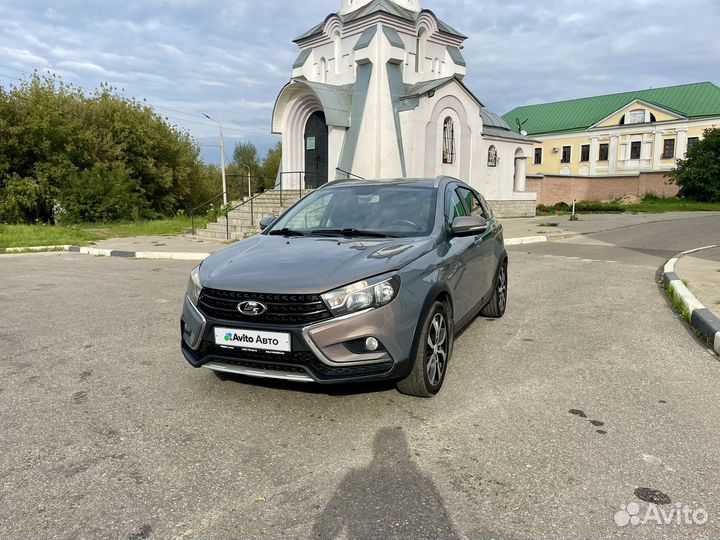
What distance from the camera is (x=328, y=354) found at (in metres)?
3.33

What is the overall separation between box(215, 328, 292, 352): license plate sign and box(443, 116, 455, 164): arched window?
72.1 feet

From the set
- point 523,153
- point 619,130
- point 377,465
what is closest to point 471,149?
point 523,153

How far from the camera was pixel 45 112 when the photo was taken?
26.9 metres

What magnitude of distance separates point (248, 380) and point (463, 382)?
1746 mm

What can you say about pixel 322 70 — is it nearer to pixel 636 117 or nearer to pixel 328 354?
pixel 328 354

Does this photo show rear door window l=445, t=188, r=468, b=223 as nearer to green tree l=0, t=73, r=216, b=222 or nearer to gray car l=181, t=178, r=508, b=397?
gray car l=181, t=178, r=508, b=397

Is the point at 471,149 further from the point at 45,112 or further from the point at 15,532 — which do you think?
the point at 15,532

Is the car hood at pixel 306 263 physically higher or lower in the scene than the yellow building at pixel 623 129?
lower

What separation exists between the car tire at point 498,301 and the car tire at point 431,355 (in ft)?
7.22

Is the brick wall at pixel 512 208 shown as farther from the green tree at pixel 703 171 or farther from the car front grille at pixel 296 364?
the car front grille at pixel 296 364

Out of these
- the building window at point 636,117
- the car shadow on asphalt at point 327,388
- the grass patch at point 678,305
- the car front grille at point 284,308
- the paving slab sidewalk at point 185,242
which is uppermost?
the building window at point 636,117

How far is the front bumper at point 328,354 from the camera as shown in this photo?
10.9 ft

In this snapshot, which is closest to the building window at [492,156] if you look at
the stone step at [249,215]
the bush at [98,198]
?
the stone step at [249,215]

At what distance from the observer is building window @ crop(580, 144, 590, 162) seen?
57438mm
